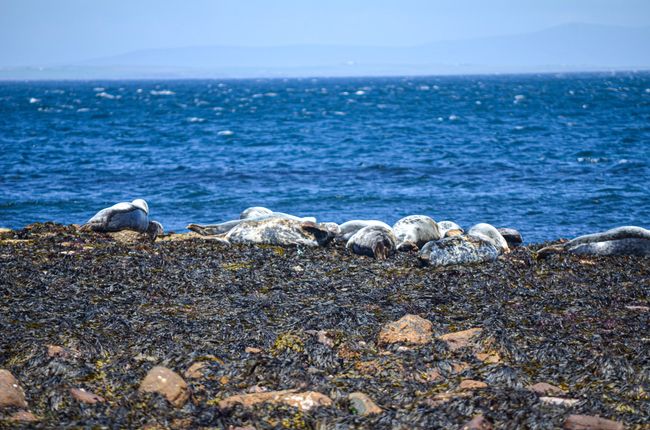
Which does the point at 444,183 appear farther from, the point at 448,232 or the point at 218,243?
the point at 218,243

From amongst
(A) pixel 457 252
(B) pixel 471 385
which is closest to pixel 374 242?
(A) pixel 457 252

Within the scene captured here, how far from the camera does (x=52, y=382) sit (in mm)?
5766

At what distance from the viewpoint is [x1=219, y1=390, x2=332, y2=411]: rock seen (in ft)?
17.8

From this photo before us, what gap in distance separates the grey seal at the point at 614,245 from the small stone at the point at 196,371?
5749mm

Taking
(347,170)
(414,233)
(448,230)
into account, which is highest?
(414,233)

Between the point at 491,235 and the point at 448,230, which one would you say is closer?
the point at 491,235

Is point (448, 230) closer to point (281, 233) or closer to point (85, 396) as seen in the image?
point (281, 233)

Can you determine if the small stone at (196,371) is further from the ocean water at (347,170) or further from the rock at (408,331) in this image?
the ocean water at (347,170)

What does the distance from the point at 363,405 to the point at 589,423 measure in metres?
1.57

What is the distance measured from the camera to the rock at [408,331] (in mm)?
6680

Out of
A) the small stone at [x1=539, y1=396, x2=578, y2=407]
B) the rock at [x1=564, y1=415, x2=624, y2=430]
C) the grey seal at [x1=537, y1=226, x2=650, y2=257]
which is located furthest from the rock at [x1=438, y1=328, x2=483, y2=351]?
the grey seal at [x1=537, y1=226, x2=650, y2=257]

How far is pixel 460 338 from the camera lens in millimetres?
6656

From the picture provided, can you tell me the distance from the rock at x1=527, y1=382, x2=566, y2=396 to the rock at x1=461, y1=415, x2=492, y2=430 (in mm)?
736

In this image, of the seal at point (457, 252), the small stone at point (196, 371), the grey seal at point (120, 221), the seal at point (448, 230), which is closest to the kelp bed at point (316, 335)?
the small stone at point (196, 371)
